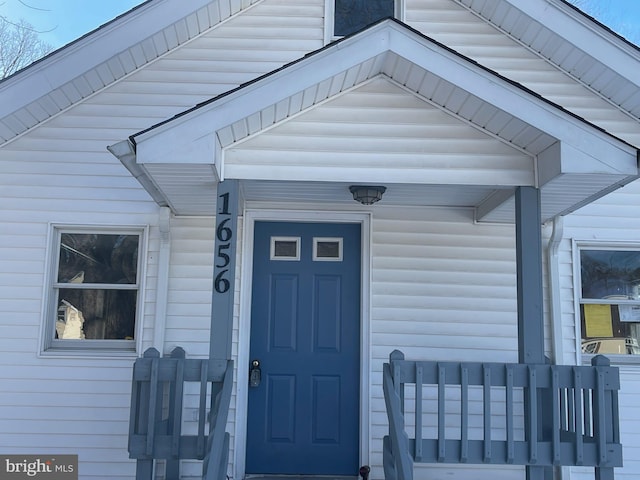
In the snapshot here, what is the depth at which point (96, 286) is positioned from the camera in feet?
18.6

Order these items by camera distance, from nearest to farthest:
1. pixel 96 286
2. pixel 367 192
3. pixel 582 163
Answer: pixel 582 163 → pixel 367 192 → pixel 96 286

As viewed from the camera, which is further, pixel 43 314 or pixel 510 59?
pixel 510 59

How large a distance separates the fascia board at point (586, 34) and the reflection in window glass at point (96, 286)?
4.22 m

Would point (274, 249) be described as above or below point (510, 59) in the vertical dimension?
below

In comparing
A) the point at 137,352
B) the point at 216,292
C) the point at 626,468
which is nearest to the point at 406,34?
the point at 216,292

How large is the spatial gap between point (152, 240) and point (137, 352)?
101 centimetres

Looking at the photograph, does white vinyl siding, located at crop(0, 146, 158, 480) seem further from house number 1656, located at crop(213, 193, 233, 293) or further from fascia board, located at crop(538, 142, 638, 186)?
fascia board, located at crop(538, 142, 638, 186)

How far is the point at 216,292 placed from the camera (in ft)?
14.0

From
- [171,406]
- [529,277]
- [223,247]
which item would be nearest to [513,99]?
[529,277]

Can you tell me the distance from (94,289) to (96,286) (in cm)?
6

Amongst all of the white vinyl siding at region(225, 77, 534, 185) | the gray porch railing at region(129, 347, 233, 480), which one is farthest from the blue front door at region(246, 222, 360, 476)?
the white vinyl siding at region(225, 77, 534, 185)

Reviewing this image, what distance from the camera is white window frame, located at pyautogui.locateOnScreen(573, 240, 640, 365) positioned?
570cm

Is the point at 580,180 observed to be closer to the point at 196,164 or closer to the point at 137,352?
the point at 196,164
